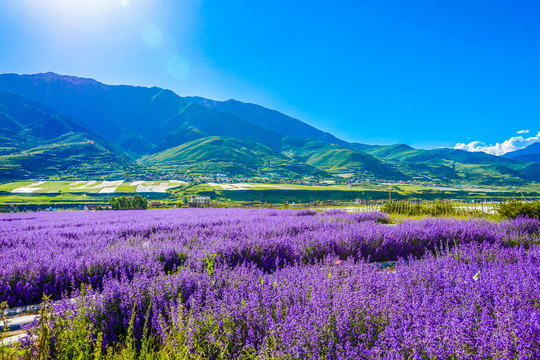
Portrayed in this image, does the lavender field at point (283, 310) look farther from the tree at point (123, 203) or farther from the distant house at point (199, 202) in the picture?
the tree at point (123, 203)

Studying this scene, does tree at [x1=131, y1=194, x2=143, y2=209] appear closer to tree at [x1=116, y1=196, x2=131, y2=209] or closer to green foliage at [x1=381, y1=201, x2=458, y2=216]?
tree at [x1=116, y1=196, x2=131, y2=209]

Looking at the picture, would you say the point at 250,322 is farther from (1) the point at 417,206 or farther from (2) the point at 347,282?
(1) the point at 417,206

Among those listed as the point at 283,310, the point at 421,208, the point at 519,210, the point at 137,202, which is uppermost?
the point at 137,202

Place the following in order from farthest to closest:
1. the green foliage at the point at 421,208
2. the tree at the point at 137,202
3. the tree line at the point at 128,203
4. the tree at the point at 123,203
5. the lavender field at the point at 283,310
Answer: the tree at the point at 137,202 < the tree at the point at 123,203 < the tree line at the point at 128,203 < the green foliage at the point at 421,208 < the lavender field at the point at 283,310

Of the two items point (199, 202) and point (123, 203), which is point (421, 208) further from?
point (123, 203)

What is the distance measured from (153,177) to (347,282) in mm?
167859

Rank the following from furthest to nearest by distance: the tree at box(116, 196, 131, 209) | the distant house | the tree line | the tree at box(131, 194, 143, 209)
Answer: the tree at box(131, 194, 143, 209) < the tree at box(116, 196, 131, 209) < the tree line < the distant house

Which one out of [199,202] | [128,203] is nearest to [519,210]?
[199,202]

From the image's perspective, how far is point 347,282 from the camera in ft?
8.37

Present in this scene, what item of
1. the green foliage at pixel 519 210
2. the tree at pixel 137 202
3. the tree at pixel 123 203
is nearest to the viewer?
the green foliage at pixel 519 210

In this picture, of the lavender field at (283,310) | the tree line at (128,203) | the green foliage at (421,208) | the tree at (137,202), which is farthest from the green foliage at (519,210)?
the tree at (137,202)

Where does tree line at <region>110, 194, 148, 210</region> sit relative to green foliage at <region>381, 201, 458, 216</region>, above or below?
above

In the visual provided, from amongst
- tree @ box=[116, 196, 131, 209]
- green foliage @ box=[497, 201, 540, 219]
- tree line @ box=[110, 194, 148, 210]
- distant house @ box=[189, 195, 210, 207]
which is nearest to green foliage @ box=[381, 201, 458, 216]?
green foliage @ box=[497, 201, 540, 219]

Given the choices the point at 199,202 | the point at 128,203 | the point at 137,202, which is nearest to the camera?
the point at 128,203
